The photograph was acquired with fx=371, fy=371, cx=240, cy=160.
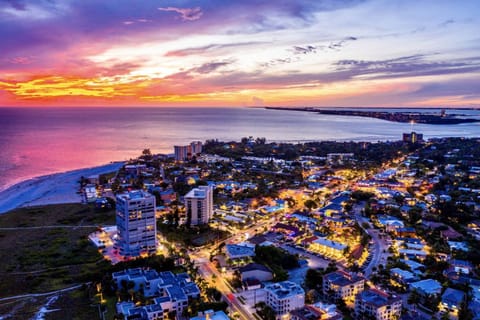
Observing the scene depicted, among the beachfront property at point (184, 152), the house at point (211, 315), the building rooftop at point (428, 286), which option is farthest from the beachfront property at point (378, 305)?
the beachfront property at point (184, 152)

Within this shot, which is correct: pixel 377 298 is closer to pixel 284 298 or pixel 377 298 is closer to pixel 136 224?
pixel 284 298

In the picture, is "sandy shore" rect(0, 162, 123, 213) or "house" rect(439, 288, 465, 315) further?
"sandy shore" rect(0, 162, 123, 213)

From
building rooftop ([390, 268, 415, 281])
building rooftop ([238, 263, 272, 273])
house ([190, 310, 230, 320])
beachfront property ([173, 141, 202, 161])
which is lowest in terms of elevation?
building rooftop ([390, 268, 415, 281])

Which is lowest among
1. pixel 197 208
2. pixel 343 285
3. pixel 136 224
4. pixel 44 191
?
pixel 44 191

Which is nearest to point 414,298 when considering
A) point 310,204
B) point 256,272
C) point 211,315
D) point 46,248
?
point 256,272

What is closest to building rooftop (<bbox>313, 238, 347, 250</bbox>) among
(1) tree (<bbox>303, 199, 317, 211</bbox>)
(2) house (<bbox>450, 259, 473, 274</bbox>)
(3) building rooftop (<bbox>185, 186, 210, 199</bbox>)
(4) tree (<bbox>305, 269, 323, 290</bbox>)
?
(4) tree (<bbox>305, 269, 323, 290</bbox>)

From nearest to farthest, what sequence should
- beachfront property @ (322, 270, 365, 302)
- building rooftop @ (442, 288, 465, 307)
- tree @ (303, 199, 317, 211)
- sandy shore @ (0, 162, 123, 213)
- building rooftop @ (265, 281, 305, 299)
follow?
building rooftop @ (265, 281, 305, 299) < building rooftop @ (442, 288, 465, 307) < beachfront property @ (322, 270, 365, 302) < tree @ (303, 199, 317, 211) < sandy shore @ (0, 162, 123, 213)

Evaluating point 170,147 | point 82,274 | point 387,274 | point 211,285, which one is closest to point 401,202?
point 387,274

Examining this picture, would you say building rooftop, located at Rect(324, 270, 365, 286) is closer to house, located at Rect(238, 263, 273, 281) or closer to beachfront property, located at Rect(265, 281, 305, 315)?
beachfront property, located at Rect(265, 281, 305, 315)
